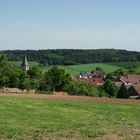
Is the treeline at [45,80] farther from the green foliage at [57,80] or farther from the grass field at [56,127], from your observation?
the grass field at [56,127]

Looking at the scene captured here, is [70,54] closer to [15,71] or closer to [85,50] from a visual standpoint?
[85,50]

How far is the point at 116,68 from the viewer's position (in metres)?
154

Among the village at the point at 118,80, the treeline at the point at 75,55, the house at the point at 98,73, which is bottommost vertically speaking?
the village at the point at 118,80

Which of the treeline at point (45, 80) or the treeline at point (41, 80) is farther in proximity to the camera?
the treeline at point (45, 80)

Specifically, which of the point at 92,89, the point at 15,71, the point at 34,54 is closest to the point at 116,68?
the point at 34,54

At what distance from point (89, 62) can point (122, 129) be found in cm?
16485

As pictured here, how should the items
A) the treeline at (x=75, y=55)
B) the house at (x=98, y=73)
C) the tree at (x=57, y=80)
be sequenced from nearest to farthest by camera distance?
the tree at (x=57, y=80)
the house at (x=98, y=73)
the treeline at (x=75, y=55)

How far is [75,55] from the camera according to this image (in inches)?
7333

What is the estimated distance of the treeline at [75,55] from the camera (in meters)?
164

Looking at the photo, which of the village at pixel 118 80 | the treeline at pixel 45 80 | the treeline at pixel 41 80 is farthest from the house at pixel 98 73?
the treeline at pixel 45 80

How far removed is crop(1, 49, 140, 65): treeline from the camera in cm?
16362

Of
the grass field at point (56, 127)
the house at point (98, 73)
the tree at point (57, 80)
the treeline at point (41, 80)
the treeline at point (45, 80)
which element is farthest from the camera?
the house at point (98, 73)

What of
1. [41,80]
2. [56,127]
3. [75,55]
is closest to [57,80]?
[41,80]

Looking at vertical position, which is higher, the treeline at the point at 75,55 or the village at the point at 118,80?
the treeline at the point at 75,55
